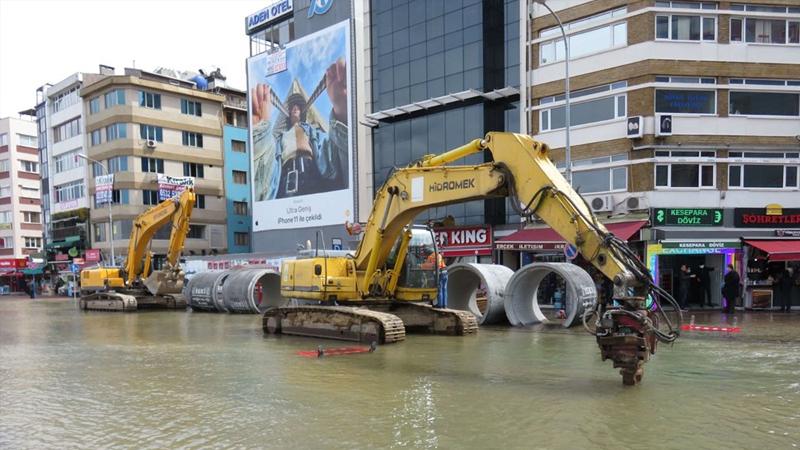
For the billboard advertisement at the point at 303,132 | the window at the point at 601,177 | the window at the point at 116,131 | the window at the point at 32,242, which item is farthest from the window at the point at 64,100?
the window at the point at 601,177

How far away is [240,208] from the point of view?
59875 millimetres

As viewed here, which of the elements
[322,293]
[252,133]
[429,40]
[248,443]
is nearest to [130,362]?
[322,293]

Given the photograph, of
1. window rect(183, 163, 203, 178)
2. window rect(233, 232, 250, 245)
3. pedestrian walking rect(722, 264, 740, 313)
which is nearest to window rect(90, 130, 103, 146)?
window rect(183, 163, 203, 178)

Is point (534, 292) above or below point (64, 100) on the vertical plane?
below

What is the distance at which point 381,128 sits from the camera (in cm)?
3728

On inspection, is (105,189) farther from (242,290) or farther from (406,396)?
(406,396)

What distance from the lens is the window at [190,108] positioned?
188ft

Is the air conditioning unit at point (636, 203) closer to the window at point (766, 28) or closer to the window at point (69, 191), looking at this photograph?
the window at point (766, 28)

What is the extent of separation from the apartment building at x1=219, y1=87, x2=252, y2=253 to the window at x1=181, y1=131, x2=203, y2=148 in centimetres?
210

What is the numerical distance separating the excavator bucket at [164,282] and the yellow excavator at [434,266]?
1233 cm

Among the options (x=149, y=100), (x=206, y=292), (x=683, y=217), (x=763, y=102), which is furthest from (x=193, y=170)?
(x=763, y=102)

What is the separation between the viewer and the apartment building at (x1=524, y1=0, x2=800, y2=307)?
82.0ft

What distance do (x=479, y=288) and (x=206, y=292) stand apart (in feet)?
38.4

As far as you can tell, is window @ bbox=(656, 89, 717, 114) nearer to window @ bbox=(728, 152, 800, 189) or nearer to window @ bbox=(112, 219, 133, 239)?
window @ bbox=(728, 152, 800, 189)
